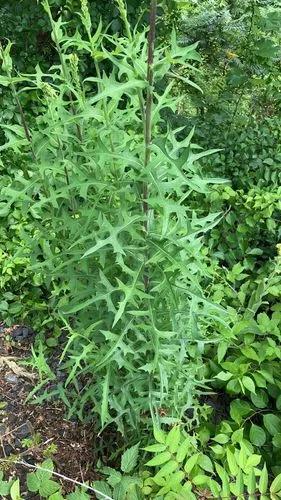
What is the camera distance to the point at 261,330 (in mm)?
2529

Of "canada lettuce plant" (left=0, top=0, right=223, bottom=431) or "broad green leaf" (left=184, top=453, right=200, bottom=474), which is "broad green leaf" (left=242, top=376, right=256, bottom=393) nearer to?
"canada lettuce plant" (left=0, top=0, right=223, bottom=431)

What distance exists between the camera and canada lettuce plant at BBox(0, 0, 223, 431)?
1488mm

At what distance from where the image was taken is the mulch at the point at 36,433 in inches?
90.4

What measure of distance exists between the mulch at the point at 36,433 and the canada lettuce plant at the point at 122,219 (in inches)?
16.3

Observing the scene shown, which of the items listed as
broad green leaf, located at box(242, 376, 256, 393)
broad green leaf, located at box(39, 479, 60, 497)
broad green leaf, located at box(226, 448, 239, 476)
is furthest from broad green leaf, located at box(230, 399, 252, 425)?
broad green leaf, located at box(39, 479, 60, 497)

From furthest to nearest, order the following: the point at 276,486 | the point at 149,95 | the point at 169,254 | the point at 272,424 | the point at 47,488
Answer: the point at 272,424 < the point at 47,488 < the point at 276,486 < the point at 169,254 < the point at 149,95

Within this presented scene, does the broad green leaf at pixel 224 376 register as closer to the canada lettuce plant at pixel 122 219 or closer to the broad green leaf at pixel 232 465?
the canada lettuce plant at pixel 122 219

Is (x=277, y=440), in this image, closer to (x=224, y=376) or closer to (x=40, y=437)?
(x=224, y=376)

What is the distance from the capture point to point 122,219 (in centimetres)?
160

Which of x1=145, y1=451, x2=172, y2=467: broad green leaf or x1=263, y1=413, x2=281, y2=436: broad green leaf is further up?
x1=145, y1=451, x2=172, y2=467: broad green leaf

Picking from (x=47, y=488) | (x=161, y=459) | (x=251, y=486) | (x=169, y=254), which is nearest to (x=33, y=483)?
(x=47, y=488)

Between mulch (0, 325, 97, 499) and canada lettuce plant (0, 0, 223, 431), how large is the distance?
1.36ft

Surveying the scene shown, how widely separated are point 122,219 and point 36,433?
4.37 feet

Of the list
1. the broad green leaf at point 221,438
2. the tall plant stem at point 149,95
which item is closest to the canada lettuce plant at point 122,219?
the tall plant stem at point 149,95
